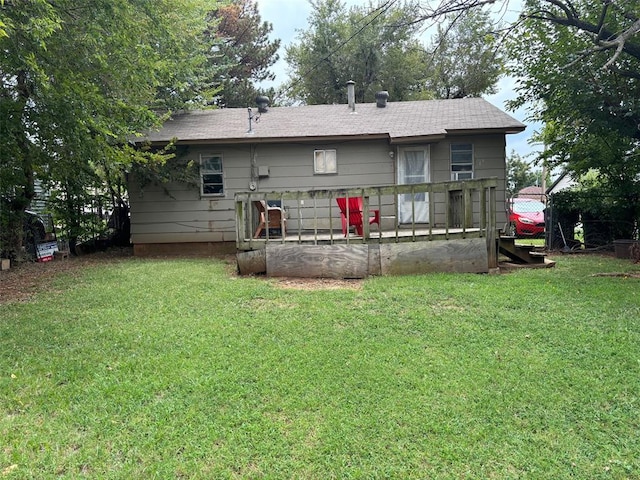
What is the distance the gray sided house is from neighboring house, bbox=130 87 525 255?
2 cm

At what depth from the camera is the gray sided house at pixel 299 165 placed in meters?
9.29

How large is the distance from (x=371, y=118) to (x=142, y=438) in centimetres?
926

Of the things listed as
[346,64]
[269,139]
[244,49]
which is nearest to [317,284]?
[269,139]

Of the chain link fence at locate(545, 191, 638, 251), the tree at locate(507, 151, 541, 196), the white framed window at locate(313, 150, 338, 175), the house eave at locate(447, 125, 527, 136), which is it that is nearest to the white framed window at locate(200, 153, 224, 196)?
the white framed window at locate(313, 150, 338, 175)

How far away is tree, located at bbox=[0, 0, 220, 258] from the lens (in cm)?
514

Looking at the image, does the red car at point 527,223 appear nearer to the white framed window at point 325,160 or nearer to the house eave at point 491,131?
the house eave at point 491,131

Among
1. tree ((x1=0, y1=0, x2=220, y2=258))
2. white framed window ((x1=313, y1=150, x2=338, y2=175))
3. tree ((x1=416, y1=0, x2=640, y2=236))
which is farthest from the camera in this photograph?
white framed window ((x1=313, y1=150, x2=338, y2=175))

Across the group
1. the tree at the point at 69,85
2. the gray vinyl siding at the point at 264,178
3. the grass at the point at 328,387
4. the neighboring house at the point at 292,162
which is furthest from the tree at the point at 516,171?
the grass at the point at 328,387

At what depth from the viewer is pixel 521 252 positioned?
7172mm

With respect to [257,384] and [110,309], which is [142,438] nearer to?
[257,384]

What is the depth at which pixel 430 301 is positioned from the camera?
4.65m

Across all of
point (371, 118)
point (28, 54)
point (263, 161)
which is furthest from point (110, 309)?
point (371, 118)

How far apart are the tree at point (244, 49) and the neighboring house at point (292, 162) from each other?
10.8 metres

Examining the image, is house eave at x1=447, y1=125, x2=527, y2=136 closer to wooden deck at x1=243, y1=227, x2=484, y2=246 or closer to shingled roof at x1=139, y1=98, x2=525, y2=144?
shingled roof at x1=139, y1=98, x2=525, y2=144
